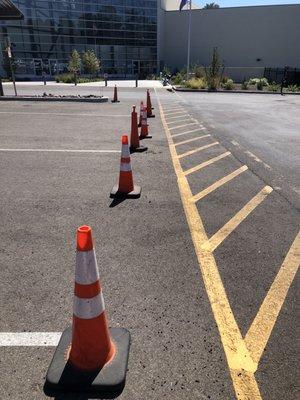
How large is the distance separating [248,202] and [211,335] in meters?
3.02

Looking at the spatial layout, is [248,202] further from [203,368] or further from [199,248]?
[203,368]

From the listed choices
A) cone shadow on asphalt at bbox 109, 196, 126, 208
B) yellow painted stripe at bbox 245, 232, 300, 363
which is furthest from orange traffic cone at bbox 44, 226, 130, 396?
cone shadow on asphalt at bbox 109, 196, 126, 208

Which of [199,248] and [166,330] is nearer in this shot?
[166,330]

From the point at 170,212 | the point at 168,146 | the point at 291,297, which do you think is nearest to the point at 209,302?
the point at 291,297

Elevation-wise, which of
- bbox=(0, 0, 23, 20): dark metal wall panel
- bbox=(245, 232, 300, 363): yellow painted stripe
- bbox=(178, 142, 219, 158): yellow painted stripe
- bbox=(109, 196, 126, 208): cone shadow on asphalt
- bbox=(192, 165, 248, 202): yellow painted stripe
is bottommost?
bbox=(178, 142, 219, 158): yellow painted stripe

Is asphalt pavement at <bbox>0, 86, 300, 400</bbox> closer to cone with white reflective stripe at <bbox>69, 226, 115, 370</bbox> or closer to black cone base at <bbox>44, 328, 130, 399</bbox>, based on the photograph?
black cone base at <bbox>44, 328, 130, 399</bbox>

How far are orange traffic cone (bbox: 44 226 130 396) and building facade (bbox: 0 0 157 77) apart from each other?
51.1m

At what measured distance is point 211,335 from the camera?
2.79m

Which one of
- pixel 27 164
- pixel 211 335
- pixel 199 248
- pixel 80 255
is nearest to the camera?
pixel 80 255

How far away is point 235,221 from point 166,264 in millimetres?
1444

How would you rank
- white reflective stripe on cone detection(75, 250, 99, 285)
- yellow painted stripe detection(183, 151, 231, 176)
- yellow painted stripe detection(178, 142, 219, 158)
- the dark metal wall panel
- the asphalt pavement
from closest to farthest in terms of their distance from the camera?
white reflective stripe on cone detection(75, 250, 99, 285) < the asphalt pavement < yellow painted stripe detection(183, 151, 231, 176) < yellow painted stripe detection(178, 142, 219, 158) < the dark metal wall panel

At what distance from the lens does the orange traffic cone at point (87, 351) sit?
2.33 meters

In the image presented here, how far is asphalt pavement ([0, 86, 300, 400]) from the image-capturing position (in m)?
2.48

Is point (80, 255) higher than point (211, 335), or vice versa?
point (80, 255)
